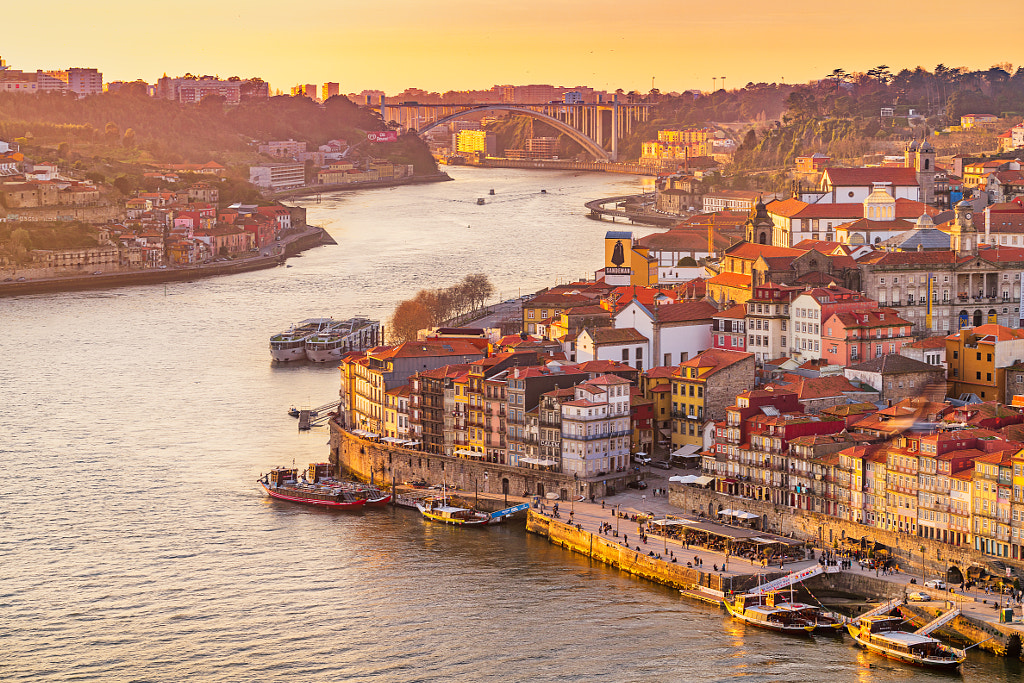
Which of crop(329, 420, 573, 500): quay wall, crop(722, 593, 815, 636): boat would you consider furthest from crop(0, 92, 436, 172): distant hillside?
crop(722, 593, 815, 636): boat

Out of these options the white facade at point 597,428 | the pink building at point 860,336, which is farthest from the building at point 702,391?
the pink building at point 860,336

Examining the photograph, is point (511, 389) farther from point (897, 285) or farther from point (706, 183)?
point (706, 183)

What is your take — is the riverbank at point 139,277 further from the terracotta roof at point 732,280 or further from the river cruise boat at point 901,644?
the river cruise boat at point 901,644

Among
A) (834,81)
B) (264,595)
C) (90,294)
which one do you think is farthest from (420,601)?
(834,81)

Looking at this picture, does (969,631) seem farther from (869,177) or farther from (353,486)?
(869,177)

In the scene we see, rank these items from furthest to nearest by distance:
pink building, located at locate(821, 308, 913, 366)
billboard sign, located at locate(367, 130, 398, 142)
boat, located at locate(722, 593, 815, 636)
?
billboard sign, located at locate(367, 130, 398, 142) < pink building, located at locate(821, 308, 913, 366) < boat, located at locate(722, 593, 815, 636)

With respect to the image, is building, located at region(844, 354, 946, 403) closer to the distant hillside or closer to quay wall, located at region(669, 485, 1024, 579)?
quay wall, located at region(669, 485, 1024, 579)
